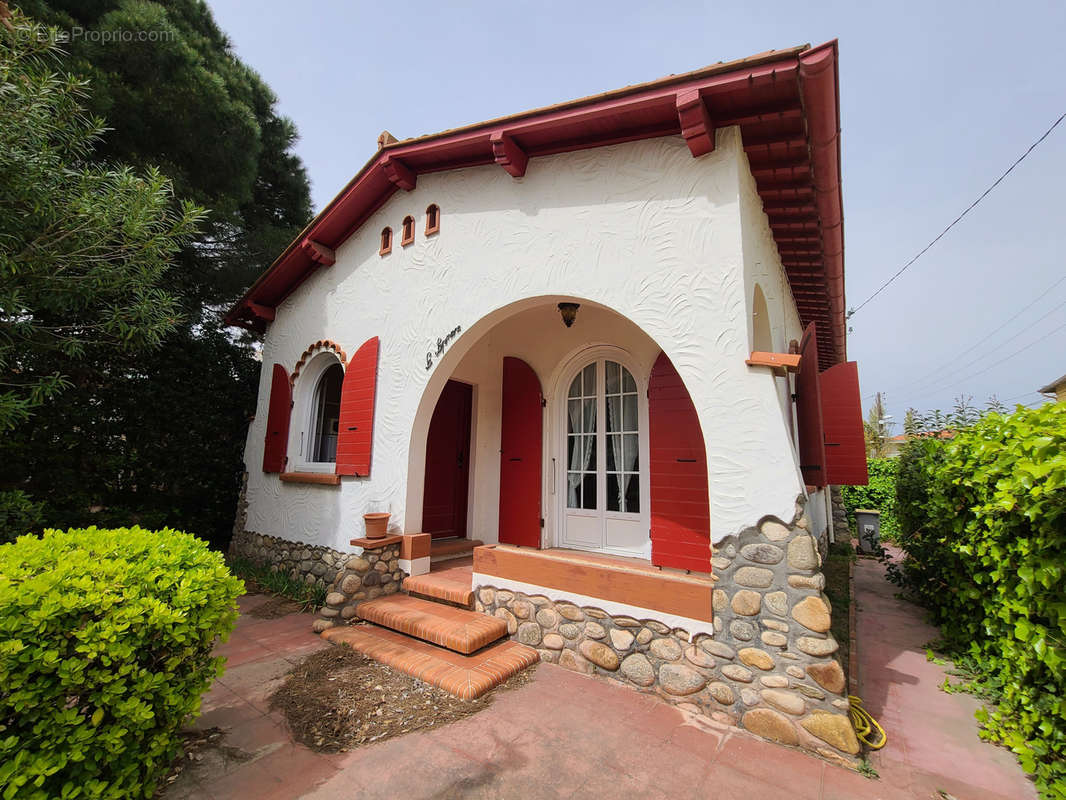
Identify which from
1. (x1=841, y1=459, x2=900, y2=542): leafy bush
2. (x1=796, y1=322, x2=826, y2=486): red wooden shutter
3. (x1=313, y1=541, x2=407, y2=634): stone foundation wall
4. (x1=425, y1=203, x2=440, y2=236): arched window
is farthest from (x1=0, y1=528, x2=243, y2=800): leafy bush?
(x1=841, y1=459, x2=900, y2=542): leafy bush

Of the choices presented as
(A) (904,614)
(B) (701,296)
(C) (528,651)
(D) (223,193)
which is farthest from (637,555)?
(D) (223,193)

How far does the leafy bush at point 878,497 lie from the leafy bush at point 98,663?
43.8ft

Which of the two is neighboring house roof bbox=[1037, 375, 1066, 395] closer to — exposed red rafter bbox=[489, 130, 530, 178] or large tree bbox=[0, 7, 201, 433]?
exposed red rafter bbox=[489, 130, 530, 178]

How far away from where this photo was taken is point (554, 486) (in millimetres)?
5367

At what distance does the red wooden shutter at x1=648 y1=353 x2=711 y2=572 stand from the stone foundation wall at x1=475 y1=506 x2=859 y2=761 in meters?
0.91

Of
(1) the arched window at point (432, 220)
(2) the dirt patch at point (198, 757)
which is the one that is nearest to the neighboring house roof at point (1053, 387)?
(1) the arched window at point (432, 220)

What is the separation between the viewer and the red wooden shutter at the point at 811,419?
3902mm

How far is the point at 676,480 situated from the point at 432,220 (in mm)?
3894

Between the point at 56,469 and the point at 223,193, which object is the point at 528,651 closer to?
the point at 56,469

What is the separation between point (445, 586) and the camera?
4.36m

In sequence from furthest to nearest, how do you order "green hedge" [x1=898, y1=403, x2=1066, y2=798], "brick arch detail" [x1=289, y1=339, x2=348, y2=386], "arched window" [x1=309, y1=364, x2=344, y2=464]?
"arched window" [x1=309, y1=364, x2=344, y2=464], "brick arch detail" [x1=289, y1=339, x2=348, y2=386], "green hedge" [x1=898, y1=403, x2=1066, y2=798]

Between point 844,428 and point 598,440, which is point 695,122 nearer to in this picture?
point 598,440

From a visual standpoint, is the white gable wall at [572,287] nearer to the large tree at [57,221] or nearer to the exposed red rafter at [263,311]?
the exposed red rafter at [263,311]

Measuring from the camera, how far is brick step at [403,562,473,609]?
165 inches
